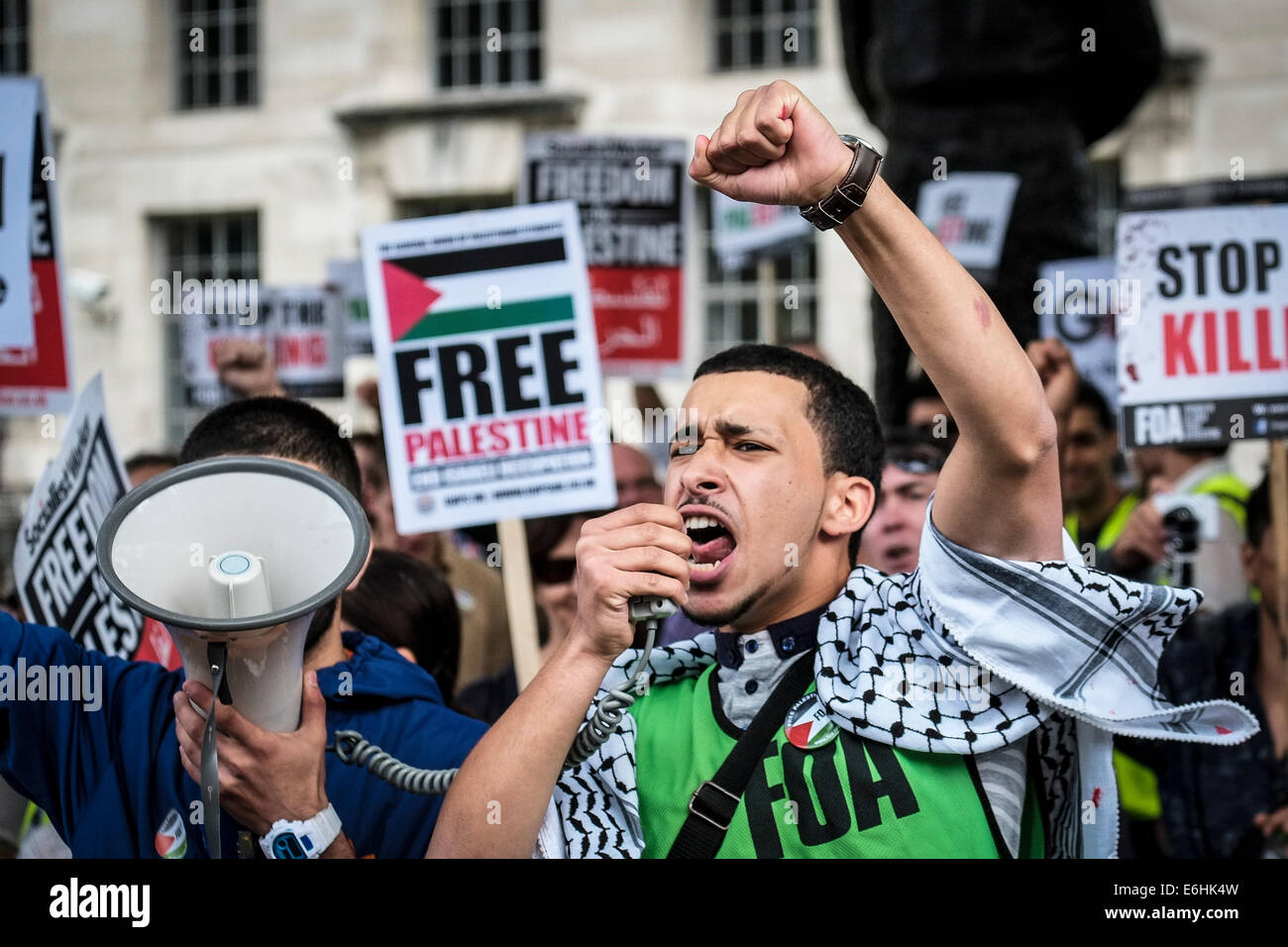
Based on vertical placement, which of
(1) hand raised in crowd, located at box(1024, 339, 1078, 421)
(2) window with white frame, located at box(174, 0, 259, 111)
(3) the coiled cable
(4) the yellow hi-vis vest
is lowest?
(4) the yellow hi-vis vest

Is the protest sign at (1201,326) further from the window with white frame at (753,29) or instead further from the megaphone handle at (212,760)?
the window with white frame at (753,29)

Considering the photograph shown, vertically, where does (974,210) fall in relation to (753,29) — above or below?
below

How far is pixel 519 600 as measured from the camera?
3584mm

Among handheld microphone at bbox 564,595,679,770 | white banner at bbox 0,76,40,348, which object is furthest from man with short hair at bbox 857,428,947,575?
white banner at bbox 0,76,40,348

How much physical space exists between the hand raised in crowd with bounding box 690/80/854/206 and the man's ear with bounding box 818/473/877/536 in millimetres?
566

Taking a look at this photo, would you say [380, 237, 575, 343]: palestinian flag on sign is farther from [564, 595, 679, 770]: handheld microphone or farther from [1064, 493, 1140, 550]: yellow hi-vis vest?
[1064, 493, 1140, 550]: yellow hi-vis vest

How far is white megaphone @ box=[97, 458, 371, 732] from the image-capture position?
190cm

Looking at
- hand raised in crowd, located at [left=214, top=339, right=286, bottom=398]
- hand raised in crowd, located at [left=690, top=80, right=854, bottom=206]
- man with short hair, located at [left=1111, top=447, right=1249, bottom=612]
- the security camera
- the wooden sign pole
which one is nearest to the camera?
hand raised in crowd, located at [left=690, top=80, right=854, bottom=206]

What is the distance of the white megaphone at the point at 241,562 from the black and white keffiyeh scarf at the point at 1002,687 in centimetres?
A: 45

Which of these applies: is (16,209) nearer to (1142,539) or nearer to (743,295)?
(1142,539)

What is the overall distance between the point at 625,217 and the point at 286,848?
12.4ft

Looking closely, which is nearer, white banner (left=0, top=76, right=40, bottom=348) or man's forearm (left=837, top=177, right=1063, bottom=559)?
man's forearm (left=837, top=177, right=1063, bottom=559)

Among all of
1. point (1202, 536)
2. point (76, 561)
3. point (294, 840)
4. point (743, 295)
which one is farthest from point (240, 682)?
point (743, 295)

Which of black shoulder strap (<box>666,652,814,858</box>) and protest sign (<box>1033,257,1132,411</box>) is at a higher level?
protest sign (<box>1033,257,1132,411</box>)
